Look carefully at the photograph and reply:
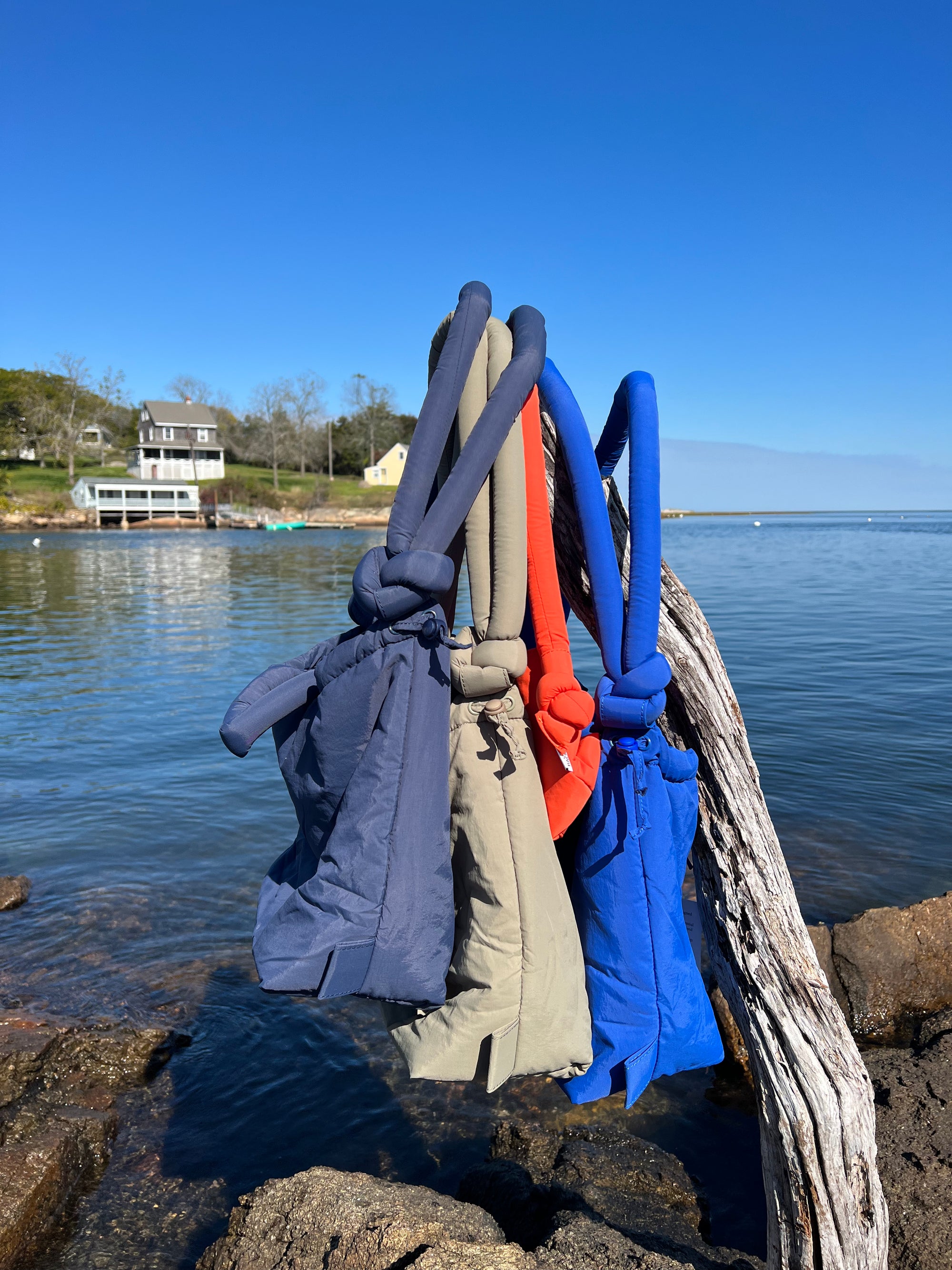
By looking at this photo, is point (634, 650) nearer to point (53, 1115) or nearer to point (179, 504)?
point (53, 1115)

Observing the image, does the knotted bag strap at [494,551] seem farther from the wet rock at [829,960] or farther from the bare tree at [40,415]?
the bare tree at [40,415]

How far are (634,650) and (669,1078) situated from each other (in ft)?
14.4

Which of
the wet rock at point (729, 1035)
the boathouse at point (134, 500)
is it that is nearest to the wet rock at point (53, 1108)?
the wet rock at point (729, 1035)

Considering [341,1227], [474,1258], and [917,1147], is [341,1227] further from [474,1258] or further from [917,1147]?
[917,1147]

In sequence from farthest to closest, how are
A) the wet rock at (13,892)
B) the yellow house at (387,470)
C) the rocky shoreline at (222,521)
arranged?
the yellow house at (387,470), the rocky shoreline at (222,521), the wet rock at (13,892)

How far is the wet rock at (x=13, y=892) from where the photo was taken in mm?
7727

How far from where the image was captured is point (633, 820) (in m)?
2.19

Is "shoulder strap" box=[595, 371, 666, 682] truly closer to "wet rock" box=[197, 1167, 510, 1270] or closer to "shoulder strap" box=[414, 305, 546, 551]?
"shoulder strap" box=[414, 305, 546, 551]

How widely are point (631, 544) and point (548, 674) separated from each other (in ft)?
1.61

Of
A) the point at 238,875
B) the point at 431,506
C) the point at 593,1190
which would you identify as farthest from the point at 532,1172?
the point at 238,875

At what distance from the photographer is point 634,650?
2215 mm

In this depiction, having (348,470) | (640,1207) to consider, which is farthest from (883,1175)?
(348,470)

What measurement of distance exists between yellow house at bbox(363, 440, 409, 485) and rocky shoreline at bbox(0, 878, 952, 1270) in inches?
3846

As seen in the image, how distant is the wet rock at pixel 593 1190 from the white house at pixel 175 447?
93627 millimetres
